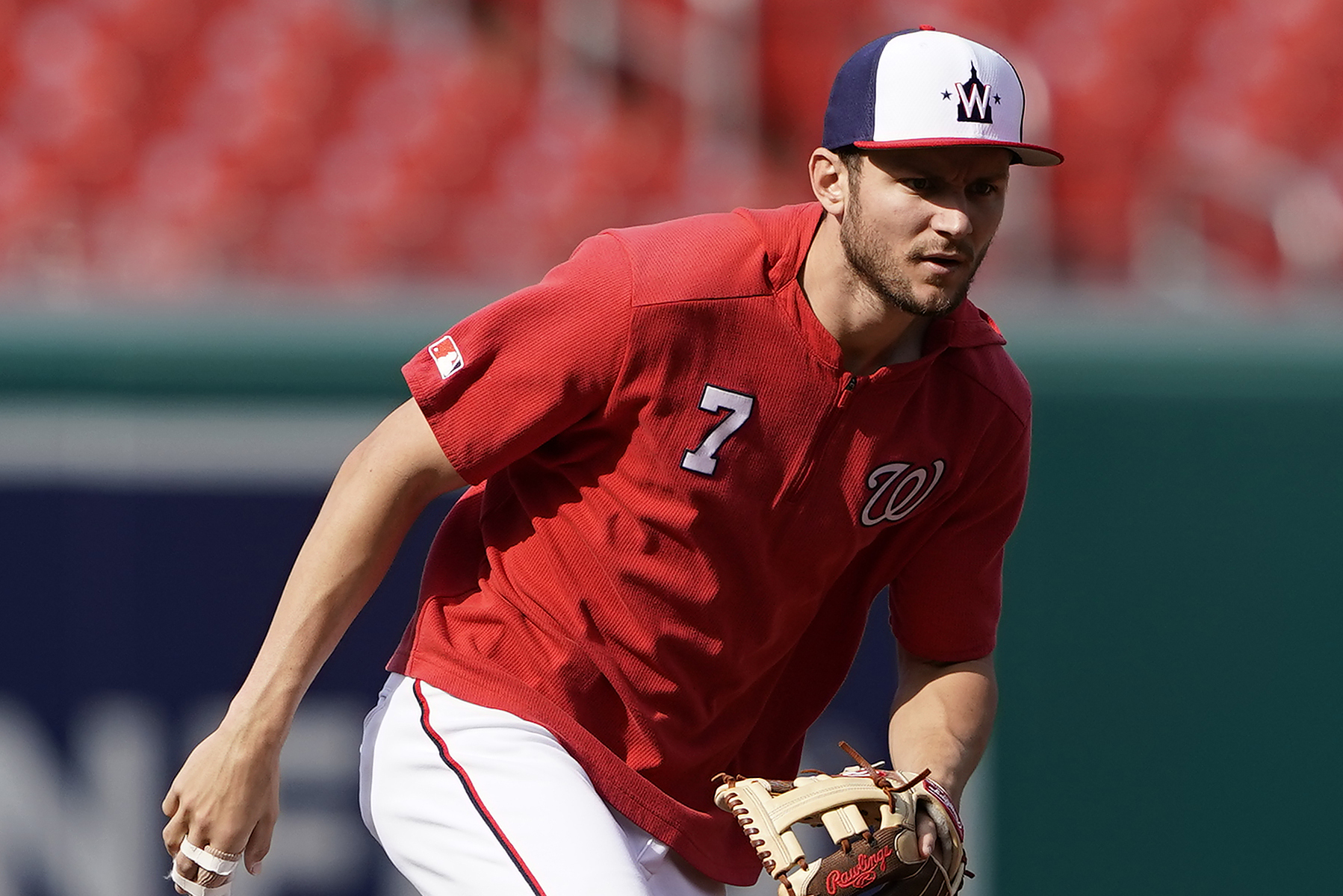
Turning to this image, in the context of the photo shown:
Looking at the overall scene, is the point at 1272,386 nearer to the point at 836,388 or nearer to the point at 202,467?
the point at 836,388

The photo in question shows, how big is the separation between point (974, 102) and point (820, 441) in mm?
508

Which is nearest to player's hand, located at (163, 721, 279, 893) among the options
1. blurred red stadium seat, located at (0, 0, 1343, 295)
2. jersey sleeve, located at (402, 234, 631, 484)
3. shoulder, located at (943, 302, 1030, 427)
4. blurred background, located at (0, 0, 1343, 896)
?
jersey sleeve, located at (402, 234, 631, 484)

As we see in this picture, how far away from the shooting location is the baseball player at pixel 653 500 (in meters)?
2.12

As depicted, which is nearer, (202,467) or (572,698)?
(572,698)

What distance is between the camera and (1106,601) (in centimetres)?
405

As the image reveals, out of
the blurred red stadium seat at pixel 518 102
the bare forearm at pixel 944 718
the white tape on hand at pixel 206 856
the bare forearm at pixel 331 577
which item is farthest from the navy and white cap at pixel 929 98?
the blurred red stadium seat at pixel 518 102

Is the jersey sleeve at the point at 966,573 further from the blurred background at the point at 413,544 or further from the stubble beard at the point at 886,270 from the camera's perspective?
the blurred background at the point at 413,544

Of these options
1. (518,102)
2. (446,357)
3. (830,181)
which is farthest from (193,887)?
(518,102)

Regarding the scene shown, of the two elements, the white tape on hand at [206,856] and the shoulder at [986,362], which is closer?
the white tape on hand at [206,856]

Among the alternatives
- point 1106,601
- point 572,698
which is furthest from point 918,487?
point 1106,601

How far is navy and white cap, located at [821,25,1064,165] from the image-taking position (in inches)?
81.4

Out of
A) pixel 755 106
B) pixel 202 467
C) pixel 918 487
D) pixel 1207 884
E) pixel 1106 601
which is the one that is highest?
pixel 755 106

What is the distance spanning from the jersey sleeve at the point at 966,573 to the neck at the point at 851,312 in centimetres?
28

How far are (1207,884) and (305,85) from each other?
13.8 feet
